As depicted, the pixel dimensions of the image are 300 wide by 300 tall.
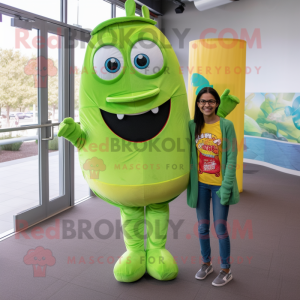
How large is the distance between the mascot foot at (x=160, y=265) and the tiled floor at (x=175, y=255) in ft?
0.20

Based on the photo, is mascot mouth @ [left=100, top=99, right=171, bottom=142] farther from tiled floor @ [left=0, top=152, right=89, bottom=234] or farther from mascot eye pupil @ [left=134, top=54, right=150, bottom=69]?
tiled floor @ [left=0, top=152, right=89, bottom=234]

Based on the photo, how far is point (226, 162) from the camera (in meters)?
2.12

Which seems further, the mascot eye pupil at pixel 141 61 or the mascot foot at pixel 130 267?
the mascot foot at pixel 130 267

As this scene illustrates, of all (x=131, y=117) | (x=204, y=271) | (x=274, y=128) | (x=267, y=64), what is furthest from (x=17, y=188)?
(x=267, y=64)

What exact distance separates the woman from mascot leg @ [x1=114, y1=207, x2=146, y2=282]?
0.39 metres

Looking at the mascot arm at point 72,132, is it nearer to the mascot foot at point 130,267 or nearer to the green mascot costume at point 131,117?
the green mascot costume at point 131,117

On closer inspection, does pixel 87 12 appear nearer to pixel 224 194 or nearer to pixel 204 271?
pixel 224 194

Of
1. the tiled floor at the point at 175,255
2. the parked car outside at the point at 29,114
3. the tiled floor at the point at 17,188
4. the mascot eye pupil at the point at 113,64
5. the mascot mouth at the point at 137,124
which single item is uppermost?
the mascot eye pupil at the point at 113,64

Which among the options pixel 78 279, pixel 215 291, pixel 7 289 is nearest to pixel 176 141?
pixel 215 291

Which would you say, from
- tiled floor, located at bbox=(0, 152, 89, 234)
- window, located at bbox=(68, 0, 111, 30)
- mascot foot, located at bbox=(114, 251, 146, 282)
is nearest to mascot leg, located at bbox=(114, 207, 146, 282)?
mascot foot, located at bbox=(114, 251, 146, 282)

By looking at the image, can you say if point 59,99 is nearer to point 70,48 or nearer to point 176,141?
point 70,48

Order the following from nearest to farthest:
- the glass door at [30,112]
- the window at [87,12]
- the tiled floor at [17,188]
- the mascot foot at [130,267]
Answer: the mascot foot at [130,267]
the glass door at [30,112]
the tiled floor at [17,188]
the window at [87,12]

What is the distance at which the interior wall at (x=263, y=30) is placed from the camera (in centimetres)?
593

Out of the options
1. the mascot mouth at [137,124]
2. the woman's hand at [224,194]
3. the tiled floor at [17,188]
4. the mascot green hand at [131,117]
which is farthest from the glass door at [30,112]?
the woman's hand at [224,194]
